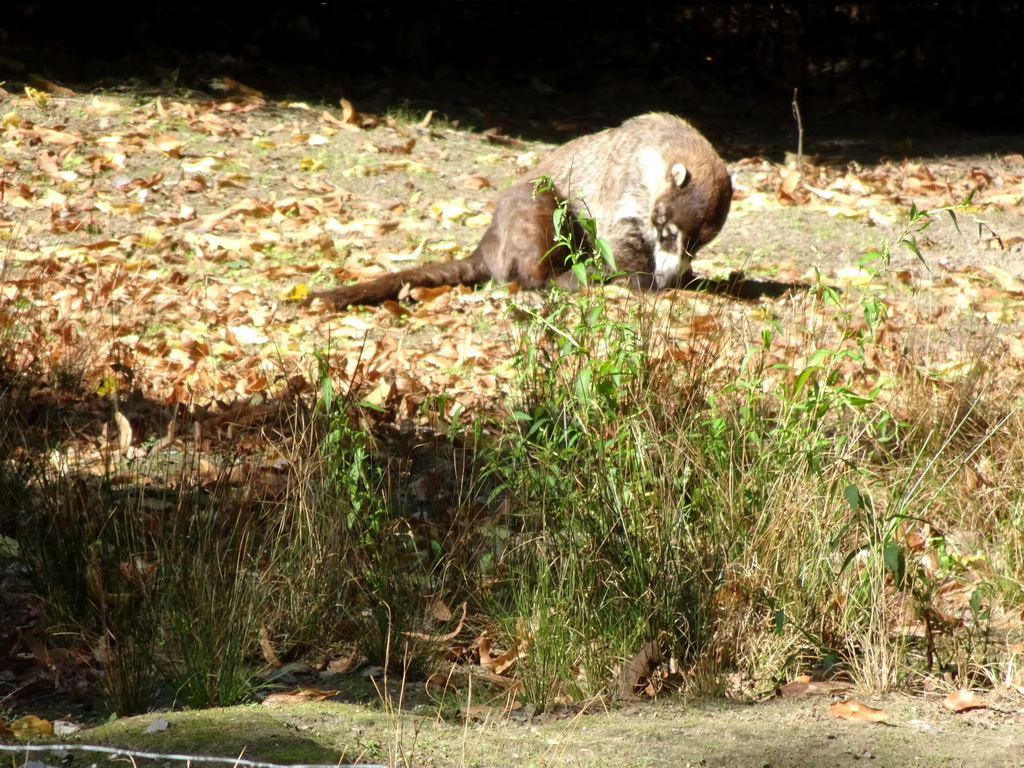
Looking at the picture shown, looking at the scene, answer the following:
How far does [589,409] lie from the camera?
4.02 metres

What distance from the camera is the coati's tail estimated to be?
23.9 ft

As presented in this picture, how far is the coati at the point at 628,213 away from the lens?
7.82 meters

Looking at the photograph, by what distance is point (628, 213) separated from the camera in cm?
812

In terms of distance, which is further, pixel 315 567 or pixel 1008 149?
pixel 1008 149

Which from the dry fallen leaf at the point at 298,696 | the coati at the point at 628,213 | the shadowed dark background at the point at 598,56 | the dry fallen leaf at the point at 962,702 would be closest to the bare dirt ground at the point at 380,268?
the dry fallen leaf at the point at 962,702

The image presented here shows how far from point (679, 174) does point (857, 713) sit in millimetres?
5065

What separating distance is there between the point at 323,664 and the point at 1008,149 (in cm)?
1133

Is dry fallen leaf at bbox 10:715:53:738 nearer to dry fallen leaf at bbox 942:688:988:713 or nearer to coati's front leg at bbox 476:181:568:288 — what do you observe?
dry fallen leaf at bbox 942:688:988:713

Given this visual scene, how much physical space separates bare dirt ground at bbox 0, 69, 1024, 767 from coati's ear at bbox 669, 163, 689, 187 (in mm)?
830

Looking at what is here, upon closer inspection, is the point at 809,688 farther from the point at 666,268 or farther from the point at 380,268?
the point at 380,268

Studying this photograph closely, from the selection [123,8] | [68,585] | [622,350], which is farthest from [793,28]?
[68,585]

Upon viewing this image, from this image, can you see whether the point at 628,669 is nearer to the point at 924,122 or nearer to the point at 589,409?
the point at 589,409

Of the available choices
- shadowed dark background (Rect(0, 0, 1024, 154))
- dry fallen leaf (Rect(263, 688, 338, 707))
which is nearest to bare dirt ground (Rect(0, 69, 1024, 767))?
dry fallen leaf (Rect(263, 688, 338, 707))

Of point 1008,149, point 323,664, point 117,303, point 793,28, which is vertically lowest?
point 323,664
